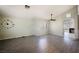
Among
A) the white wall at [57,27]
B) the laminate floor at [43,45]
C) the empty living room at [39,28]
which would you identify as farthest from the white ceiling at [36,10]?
the laminate floor at [43,45]

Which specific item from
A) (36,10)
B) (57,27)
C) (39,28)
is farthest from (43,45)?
(36,10)

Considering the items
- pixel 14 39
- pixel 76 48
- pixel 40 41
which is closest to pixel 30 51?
pixel 40 41

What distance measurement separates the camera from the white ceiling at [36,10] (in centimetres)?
178

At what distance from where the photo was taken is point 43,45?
1801 millimetres

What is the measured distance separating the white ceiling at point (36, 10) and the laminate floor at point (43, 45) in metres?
0.45

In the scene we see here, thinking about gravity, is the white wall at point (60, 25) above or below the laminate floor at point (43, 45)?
above

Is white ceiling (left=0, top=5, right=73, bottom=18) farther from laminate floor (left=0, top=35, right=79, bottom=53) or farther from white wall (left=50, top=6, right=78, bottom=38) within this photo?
laminate floor (left=0, top=35, right=79, bottom=53)

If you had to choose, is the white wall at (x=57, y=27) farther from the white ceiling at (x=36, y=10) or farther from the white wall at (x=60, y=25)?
the white ceiling at (x=36, y=10)

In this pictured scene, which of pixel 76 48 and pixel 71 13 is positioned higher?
pixel 71 13

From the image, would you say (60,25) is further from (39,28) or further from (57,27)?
(39,28)

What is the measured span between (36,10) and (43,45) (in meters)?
0.71
